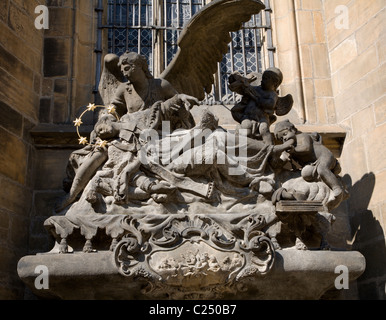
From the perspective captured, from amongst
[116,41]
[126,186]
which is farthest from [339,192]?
[116,41]

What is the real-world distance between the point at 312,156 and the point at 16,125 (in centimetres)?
296

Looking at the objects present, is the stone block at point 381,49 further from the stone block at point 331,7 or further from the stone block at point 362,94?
the stone block at point 331,7

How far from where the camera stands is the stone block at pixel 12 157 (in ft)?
18.1

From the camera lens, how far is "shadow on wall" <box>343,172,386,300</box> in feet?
17.8

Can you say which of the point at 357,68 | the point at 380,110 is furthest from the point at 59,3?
the point at 380,110

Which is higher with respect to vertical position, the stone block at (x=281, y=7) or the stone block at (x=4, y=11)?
the stone block at (x=281, y=7)

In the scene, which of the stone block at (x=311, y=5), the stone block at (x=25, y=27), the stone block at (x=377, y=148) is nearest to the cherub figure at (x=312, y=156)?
the stone block at (x=377, y=148)

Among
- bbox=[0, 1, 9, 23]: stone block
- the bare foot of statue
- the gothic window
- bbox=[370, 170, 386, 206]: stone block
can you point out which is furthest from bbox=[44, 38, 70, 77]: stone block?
bbox=[370, 170, 386, 206]: stone block

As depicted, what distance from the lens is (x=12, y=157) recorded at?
5660 mm

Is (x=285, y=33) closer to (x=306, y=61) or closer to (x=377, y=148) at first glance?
(x=306, y=61)

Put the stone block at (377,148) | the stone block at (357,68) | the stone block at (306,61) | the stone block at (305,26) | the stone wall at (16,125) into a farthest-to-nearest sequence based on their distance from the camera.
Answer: the stone block at (305,26) < the stone block at (306,61) < the stone block at (357,68) < the stone block at (377,148) < the stone wall at (16,125)

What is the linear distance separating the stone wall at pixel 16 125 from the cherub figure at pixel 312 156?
2570 mm

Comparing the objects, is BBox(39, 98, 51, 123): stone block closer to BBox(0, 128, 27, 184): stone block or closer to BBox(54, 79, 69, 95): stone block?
BBox(54, 79, 69, 95): stone block

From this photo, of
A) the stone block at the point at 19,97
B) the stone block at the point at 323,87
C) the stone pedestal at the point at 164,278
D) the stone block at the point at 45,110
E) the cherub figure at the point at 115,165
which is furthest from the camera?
the stone block at the point at 323,87
